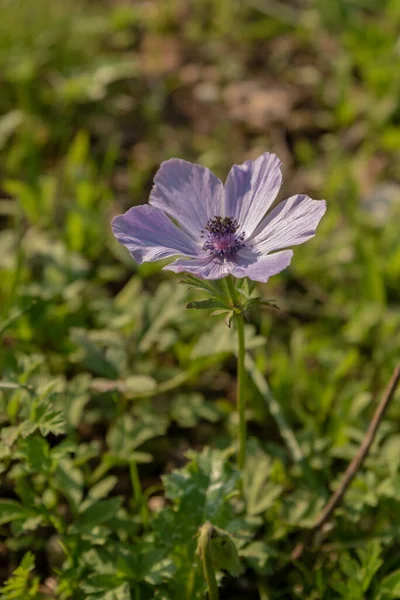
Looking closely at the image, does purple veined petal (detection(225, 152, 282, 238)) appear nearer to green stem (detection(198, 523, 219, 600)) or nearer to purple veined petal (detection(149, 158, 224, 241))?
purple veined petal (detection(149, 158, 224, 241))

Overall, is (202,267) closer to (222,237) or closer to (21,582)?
(222,237)

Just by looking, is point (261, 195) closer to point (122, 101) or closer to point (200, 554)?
point (200, 554)

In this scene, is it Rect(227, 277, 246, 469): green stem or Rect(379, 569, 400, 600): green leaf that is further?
Rect(379, 569, 400, 600): green leaf

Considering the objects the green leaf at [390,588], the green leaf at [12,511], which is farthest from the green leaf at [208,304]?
the green leaf at [390,588]

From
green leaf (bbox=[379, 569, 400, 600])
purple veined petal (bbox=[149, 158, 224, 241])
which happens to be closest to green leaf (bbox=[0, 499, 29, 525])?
purple veined petal (bbox=[149, 158, 224, 241])

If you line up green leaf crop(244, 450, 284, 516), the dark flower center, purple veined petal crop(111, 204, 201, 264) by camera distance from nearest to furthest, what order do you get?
purple veined petal crop(111, 204, 201, 264)
the dark flower center
green leaf crop(244, 450, 284, 516)

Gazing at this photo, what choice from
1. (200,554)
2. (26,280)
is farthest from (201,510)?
(26,280)

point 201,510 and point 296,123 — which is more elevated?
point 296,123
